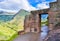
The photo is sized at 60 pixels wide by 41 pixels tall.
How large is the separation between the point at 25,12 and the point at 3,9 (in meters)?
1.81

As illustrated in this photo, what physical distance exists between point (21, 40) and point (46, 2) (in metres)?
5.42

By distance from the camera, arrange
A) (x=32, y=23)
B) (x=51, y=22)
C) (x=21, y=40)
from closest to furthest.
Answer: (x=21, y=40), (x=51, y=22), (x=32, y=23)

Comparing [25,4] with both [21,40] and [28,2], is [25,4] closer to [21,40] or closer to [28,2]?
[28,2]

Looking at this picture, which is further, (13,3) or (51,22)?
(13,3)

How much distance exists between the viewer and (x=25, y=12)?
13344 mm

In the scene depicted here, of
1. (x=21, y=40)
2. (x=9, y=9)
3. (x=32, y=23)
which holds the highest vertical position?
(x=9, y=9)

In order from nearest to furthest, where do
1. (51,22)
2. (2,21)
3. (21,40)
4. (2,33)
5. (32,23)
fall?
(21,40) → (51,22) → (32,23) → (2,33) → (2,21)

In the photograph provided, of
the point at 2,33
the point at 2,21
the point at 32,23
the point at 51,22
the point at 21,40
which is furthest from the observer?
the point at 2,21

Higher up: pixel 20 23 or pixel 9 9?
pixel 9 9

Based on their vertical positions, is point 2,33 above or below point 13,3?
below

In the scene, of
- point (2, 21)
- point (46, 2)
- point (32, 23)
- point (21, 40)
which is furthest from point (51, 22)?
point (2, 21)

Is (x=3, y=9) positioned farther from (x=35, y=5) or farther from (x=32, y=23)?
(x=32, y=23)

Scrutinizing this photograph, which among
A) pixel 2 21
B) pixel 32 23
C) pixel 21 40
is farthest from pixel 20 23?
pixel 21 40

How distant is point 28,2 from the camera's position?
13516 millimetres
